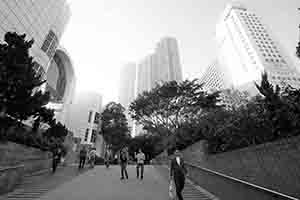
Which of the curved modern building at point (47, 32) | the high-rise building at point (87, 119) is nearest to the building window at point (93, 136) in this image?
the high-rise building at point (87, 119)

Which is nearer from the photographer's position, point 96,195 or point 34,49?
point 96,195

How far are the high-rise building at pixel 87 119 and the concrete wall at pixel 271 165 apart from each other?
39.3 metres

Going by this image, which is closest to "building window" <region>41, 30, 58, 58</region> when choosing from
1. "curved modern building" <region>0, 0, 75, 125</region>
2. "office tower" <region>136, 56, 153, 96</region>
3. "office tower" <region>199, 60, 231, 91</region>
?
"curved modern building" <region>0, 0, 75, 125</region>

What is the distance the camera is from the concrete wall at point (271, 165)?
377cm

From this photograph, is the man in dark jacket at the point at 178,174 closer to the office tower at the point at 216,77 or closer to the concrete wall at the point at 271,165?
the concrete wall at the point at 271,165

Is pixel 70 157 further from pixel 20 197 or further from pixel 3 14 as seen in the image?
pixel 3 14

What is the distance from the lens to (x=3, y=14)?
20.8m

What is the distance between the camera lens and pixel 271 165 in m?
4.39

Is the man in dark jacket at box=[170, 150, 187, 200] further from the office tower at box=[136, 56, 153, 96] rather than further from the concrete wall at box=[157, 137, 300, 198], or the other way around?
the office tower at box=[136, 56, 153, 96]

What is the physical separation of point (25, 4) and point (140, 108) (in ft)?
71.2

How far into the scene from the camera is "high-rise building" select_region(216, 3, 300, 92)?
6550 centimetres

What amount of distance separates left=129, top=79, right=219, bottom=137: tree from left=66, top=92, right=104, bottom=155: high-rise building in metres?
24.2

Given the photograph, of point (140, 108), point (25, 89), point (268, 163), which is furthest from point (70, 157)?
point (268, 163)

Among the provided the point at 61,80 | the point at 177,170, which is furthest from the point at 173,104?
the point at 61,80
